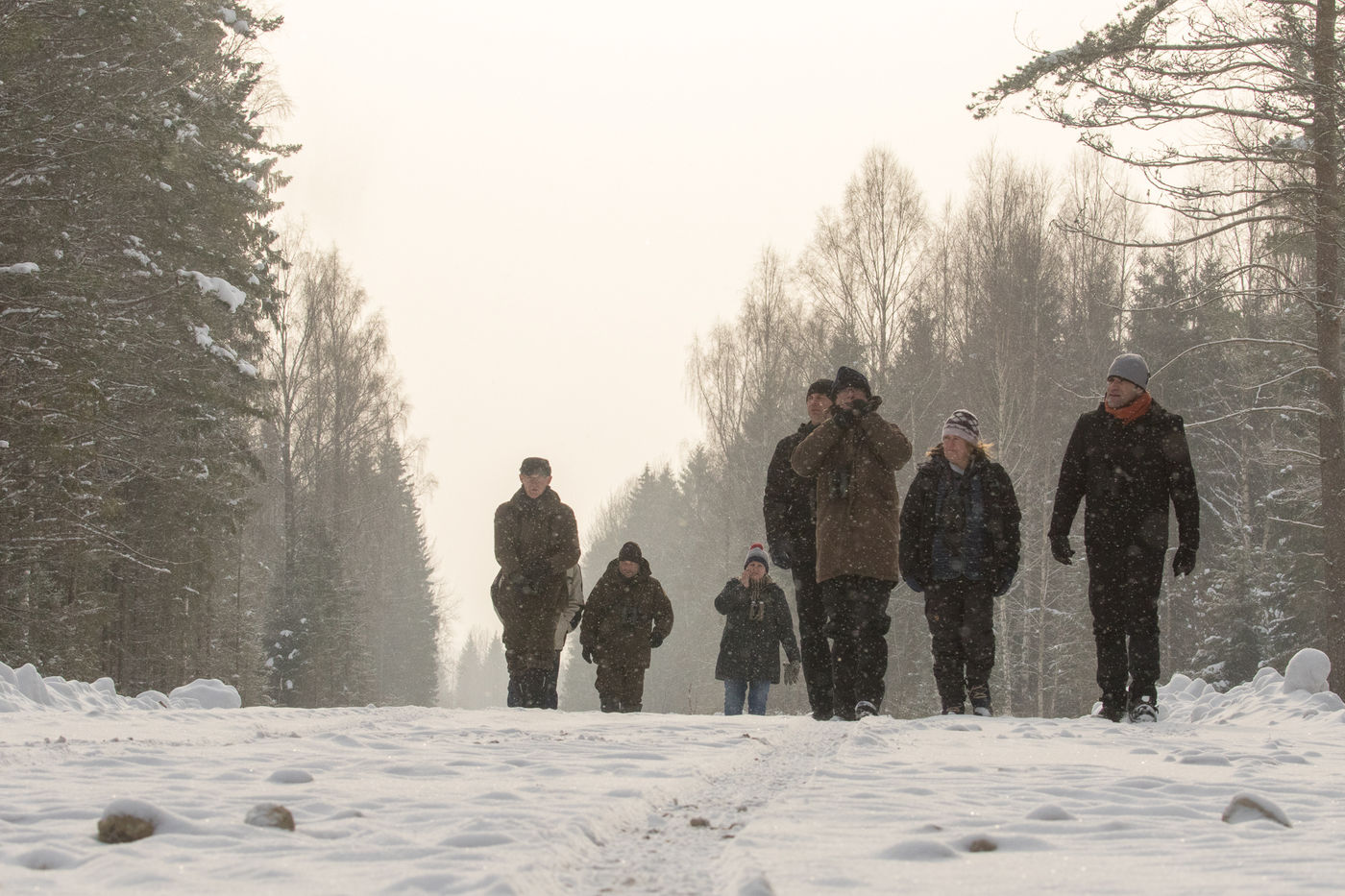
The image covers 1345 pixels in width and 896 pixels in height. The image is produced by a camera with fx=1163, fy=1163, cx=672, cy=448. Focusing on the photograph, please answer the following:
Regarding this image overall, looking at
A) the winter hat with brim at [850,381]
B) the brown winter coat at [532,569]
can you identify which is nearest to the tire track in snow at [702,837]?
the winter hat with brim at [850,381]

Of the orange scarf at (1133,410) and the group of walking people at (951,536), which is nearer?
the group of walking people at (951,536)

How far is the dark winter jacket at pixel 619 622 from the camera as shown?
9.45m

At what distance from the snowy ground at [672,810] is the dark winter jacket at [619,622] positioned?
3.77m

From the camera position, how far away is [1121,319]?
36.7m

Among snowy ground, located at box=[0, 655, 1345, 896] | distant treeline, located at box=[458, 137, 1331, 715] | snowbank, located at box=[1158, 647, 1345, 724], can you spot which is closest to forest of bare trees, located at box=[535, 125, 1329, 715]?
distant treeline, located at box=[458, 137, 1331, 715]

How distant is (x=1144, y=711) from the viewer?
6391mm

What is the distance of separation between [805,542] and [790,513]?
0.22 m

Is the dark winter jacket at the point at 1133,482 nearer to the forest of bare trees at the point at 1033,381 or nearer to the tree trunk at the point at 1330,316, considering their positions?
the tree trunk at the point at 1330,316

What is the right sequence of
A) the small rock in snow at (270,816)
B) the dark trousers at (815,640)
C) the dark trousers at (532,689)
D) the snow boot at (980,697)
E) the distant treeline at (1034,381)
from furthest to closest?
the distant treeline at (1034,381)
the dark trousers at (532,689)
the snow boot at (980,697)
the dark trousers at (815,640)
the small rock in snow at (270,816)

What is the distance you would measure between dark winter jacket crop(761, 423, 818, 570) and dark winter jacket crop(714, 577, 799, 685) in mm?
3666

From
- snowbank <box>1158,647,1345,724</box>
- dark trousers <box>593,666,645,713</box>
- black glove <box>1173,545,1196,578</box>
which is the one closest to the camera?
black glove <box>1173,545,1196,578</box>

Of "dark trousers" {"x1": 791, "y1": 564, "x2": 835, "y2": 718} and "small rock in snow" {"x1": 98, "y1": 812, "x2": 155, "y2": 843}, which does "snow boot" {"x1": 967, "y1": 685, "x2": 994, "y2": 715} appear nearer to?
"dark trousers" {"x1": 791, "y1": 564, "x2": 835, "y2": 718}

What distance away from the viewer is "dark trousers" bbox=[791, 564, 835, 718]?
6.75m

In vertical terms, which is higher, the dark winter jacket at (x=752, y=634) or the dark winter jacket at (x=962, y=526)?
the dark winter jacket at (x=962, y=526)
